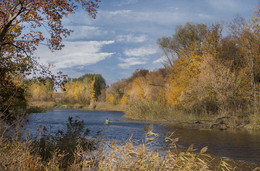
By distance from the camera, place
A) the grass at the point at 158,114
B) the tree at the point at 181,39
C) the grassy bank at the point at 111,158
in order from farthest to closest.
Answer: the tree at the point at 181,39, the grass at the point at 158,114, the grassy bank at the point at 111,158

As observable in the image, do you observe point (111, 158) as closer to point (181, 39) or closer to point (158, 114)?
point (158, 114)

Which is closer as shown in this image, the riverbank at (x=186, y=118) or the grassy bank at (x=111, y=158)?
the grassy bank at (x=111, y=158)

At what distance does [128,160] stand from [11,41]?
25.1 ft

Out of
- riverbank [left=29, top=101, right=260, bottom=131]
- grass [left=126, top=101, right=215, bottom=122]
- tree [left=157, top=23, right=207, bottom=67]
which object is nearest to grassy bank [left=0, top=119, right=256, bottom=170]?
riverbank [left=29, top=101, right=260, bottom=131]

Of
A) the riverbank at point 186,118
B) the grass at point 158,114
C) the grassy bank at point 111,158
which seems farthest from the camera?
the grass at point 158,114

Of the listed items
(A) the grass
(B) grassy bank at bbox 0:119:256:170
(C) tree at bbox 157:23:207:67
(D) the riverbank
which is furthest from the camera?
(C) tree at bbox 157:23:207:67

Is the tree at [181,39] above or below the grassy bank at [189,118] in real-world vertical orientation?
above

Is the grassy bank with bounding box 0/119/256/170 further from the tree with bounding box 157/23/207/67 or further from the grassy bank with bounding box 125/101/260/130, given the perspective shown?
the tree with bounding box 157/23/207/67

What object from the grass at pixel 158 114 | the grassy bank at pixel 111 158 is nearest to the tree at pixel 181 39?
the grass at pixel 158 114

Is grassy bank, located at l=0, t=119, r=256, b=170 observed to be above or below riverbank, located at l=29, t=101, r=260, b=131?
above

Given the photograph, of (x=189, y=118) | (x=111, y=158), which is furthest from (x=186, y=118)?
Result: (x=111, y=158)

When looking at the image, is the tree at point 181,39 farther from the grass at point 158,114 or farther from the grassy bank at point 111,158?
the grassy bank at point 111,158

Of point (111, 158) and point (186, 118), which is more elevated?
point (111, 158)

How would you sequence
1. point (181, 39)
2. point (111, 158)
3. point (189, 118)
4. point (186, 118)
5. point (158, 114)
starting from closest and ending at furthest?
1. point (111, 158)
2. point (189, 118)
3. point (186, 118)
4. point (158, 114)
5. point (181, 39)
